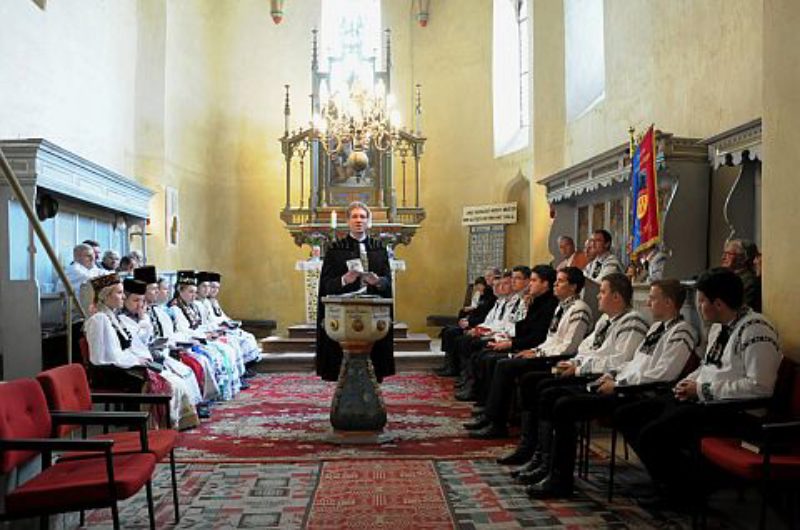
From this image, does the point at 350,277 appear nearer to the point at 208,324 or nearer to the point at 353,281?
the point at 353,281

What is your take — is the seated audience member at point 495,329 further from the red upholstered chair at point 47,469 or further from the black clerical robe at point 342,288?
the red upholstered chair at point 47,469

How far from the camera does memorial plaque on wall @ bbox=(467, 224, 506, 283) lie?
14.7 m

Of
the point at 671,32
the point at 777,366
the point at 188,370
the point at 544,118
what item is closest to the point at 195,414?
the point at 188,370

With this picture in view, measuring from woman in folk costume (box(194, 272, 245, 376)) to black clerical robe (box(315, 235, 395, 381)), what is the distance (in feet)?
9.53

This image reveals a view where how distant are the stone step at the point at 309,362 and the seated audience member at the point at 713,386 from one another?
24.0 feet

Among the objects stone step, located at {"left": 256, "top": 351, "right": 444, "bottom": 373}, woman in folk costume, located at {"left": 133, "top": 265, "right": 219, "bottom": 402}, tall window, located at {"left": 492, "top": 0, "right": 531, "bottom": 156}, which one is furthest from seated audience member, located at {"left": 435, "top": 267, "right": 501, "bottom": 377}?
tall window, located at {"left": 492, "top": 0, "right": 531, "bottom": 156}

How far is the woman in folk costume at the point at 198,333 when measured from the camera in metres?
8.78

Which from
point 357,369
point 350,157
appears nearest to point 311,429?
point 357,369

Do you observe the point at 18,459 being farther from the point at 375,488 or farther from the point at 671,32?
the point at 671,32

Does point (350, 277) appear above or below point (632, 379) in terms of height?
above

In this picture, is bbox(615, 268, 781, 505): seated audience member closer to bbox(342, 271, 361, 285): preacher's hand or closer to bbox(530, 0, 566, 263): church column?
bbox(342, 271, 361, 285): preacher's hand

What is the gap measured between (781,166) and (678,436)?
1.62 m

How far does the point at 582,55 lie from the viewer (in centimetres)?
1277

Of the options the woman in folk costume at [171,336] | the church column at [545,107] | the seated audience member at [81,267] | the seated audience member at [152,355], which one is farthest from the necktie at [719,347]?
the church column at [545,107]
